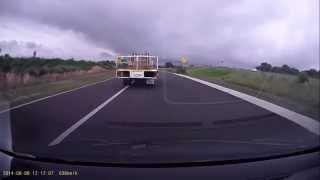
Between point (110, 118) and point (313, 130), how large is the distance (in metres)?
5.19

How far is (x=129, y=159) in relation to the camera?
4.79 metres

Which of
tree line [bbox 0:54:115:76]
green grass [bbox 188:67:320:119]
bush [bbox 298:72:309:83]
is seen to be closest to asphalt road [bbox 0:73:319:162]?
green grass [bbox 188:67:320:119]

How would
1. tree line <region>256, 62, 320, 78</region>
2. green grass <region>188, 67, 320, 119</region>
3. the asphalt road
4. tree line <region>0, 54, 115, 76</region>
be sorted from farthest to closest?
tree line <region>0, 54, 115, 76</region>, green grass <region>188, 67, 320, 119</region>, tree line <region>256, 62, 320, 78</region>, the asphalt road

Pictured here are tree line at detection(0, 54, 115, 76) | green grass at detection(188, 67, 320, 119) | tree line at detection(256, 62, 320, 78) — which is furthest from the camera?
tree line at detection(0, 54, 115, 76)

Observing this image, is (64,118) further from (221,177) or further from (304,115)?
(221,177)

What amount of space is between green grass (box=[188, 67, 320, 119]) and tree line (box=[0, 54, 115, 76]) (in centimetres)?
443

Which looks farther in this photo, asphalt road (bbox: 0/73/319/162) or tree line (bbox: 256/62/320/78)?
tree line (bbox: 256/62/320/78)

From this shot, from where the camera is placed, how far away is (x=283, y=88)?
1187 centimetres

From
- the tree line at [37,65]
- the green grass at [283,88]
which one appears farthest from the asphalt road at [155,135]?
the tree line at [37,65]

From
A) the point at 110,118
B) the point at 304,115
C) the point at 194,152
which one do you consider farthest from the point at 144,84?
the point at 194,152

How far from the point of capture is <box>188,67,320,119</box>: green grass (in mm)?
6668

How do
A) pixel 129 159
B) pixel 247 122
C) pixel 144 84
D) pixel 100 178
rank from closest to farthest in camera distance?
pixel 100 178 < pixel 129 159 < pixel 247 122 < pixel 144 84

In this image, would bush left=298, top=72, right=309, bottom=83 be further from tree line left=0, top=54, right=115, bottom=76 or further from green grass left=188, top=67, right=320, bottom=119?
tree line left=0, top=54, right=115, bottom=76

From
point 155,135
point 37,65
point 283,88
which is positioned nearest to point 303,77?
point 155,135
